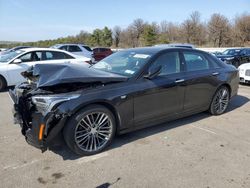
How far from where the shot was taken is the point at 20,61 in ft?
28.5

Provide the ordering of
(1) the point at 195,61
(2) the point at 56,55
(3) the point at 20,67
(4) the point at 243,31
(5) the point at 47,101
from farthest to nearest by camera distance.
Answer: (4) the point at 243,31 → (2) the point at 56,55 → (3) the point at 20,67 → (1) the point at 195,61 → (5) the point at 47,101

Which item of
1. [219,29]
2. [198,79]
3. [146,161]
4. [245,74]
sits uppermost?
[219,29]

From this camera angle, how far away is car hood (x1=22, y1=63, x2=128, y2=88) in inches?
140

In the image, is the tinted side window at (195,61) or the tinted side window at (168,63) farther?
the tinted side window at (195,61)

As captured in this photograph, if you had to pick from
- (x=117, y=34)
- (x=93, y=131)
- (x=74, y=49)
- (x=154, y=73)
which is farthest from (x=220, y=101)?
(x=117, y=34)

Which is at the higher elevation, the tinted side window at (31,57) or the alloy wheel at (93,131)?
the tinted side window at (31,57)

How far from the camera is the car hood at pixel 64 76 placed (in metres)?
3.57

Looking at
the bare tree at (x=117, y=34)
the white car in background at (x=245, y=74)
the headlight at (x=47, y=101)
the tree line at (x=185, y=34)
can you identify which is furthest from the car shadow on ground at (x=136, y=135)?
the bare tree at (x=117, y=34)

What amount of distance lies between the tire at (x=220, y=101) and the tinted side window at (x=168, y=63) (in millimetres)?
1390

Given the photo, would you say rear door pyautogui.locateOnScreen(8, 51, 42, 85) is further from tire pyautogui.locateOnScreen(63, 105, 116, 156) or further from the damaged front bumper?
tire pyautogui.locateOnScreen(63, 105, 116, 156)

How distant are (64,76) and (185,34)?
166 feet

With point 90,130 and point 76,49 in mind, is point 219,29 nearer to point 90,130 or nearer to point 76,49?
point 76,49

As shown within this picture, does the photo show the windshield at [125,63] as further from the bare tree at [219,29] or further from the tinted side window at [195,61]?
the bare tree at [219,29]

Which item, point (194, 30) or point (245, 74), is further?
point (194, 30)
